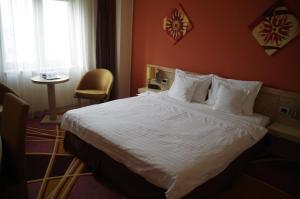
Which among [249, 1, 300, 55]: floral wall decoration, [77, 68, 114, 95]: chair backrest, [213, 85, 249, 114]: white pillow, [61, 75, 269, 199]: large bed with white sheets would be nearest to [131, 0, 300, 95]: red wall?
[249, 1, 300, 55]: floral wall decoration

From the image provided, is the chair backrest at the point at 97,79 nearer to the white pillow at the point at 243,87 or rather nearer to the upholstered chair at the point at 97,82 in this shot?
the upholstered chair at the point at 97,82

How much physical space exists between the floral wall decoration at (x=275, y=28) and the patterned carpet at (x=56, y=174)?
236cm

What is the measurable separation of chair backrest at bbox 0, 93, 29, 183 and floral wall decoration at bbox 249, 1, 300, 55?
103 inches

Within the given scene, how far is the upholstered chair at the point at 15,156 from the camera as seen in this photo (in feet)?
4.81

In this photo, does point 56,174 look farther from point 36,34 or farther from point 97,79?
point 36,34

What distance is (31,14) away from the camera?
341cm

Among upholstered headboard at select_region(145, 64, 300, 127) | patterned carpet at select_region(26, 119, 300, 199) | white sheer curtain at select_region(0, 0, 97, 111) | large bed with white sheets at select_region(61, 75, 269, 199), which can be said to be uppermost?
white sheer curtain at select_region(0, 0, 97, 111)

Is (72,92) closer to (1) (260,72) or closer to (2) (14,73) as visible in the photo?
(2) (14,73)

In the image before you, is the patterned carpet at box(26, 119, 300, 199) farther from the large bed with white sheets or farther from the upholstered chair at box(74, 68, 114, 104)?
the upholstered chair at box(74, 68, 114, 104)

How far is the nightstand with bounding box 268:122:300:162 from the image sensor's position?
2436 mm

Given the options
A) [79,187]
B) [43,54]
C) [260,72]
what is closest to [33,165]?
[79,187]

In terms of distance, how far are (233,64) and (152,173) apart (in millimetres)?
2009

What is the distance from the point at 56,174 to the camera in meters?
2.31

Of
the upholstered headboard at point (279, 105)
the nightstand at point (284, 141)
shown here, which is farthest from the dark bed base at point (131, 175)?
the upholstered headboard at point (279, 105)
